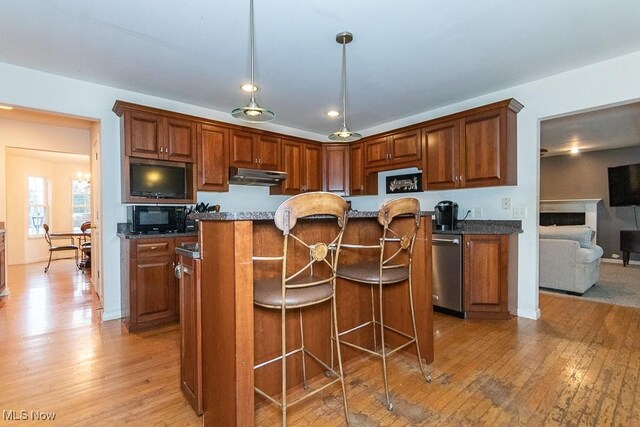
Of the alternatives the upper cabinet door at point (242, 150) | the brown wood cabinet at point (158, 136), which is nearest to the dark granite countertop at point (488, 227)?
the upper cabinet door at point (242, 150)

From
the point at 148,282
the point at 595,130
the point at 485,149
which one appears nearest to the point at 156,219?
the point at 148,282

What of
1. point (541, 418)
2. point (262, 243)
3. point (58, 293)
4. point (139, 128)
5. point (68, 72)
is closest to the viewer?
point (541, 418)

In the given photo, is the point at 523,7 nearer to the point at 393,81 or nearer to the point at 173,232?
the point at 393,81

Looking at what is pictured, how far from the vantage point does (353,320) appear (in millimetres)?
2262

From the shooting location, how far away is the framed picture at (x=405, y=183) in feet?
14.4

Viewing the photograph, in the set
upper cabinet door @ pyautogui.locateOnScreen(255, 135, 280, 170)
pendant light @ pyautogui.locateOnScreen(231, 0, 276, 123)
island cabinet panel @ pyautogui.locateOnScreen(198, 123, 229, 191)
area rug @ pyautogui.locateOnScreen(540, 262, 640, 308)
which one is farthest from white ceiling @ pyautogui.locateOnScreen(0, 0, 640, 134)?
area rug @ pyautogui.locateOnScreen(540, 262, 640, 308)

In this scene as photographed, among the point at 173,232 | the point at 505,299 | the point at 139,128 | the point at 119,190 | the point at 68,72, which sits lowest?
the point at 505,299

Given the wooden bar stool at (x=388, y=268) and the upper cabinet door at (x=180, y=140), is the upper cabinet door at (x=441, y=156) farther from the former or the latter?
the upper cabinet door at (x=180, y=140)

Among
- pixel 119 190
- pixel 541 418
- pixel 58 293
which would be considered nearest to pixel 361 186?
pixel 119 190

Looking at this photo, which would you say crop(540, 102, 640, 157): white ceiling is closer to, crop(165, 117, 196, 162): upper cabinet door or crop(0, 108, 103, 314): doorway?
crop(165, 117, 196, 162): upper cabinet door

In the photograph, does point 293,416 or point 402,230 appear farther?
point 402,230

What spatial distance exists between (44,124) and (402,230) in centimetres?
561

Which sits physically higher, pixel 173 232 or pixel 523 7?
pixel 523 7

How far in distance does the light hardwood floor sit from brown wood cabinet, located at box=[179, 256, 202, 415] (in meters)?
0.11
